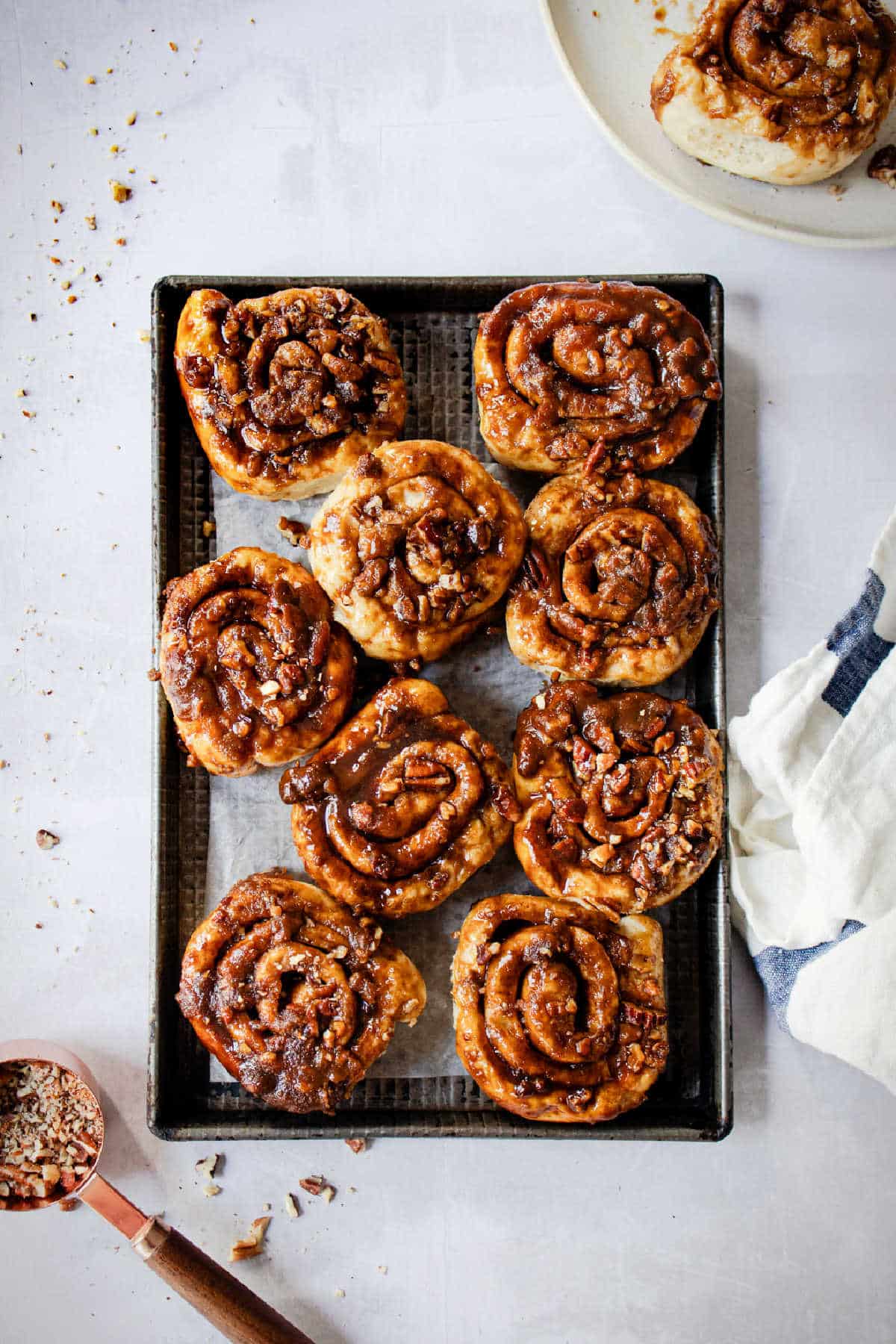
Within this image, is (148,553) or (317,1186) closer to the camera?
(317,1186)

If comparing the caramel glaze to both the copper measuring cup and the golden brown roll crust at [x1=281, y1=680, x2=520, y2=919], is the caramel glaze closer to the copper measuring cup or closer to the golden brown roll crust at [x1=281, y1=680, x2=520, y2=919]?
the golden brown roll crust at [x1=281, y1=680, x2=520, y2=919]

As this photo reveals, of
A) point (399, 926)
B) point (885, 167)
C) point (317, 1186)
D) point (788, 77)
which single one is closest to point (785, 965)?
point (399, 926)

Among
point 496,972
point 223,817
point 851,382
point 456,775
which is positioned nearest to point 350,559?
point 456,775

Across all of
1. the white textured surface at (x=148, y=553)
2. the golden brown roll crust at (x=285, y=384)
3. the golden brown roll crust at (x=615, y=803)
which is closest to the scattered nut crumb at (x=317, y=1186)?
the white textured surface at (x=148, y=553)

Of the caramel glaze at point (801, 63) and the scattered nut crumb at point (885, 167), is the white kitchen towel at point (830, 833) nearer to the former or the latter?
the scattered nut crumb at point (885, 167)

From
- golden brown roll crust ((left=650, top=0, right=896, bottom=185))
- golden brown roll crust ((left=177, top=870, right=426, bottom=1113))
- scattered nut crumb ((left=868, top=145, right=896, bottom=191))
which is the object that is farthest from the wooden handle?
scattered nut crumb ((left=868, top=145, right=896, bottom=191))

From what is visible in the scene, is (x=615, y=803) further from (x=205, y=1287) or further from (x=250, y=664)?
(x=205, y=1287)
